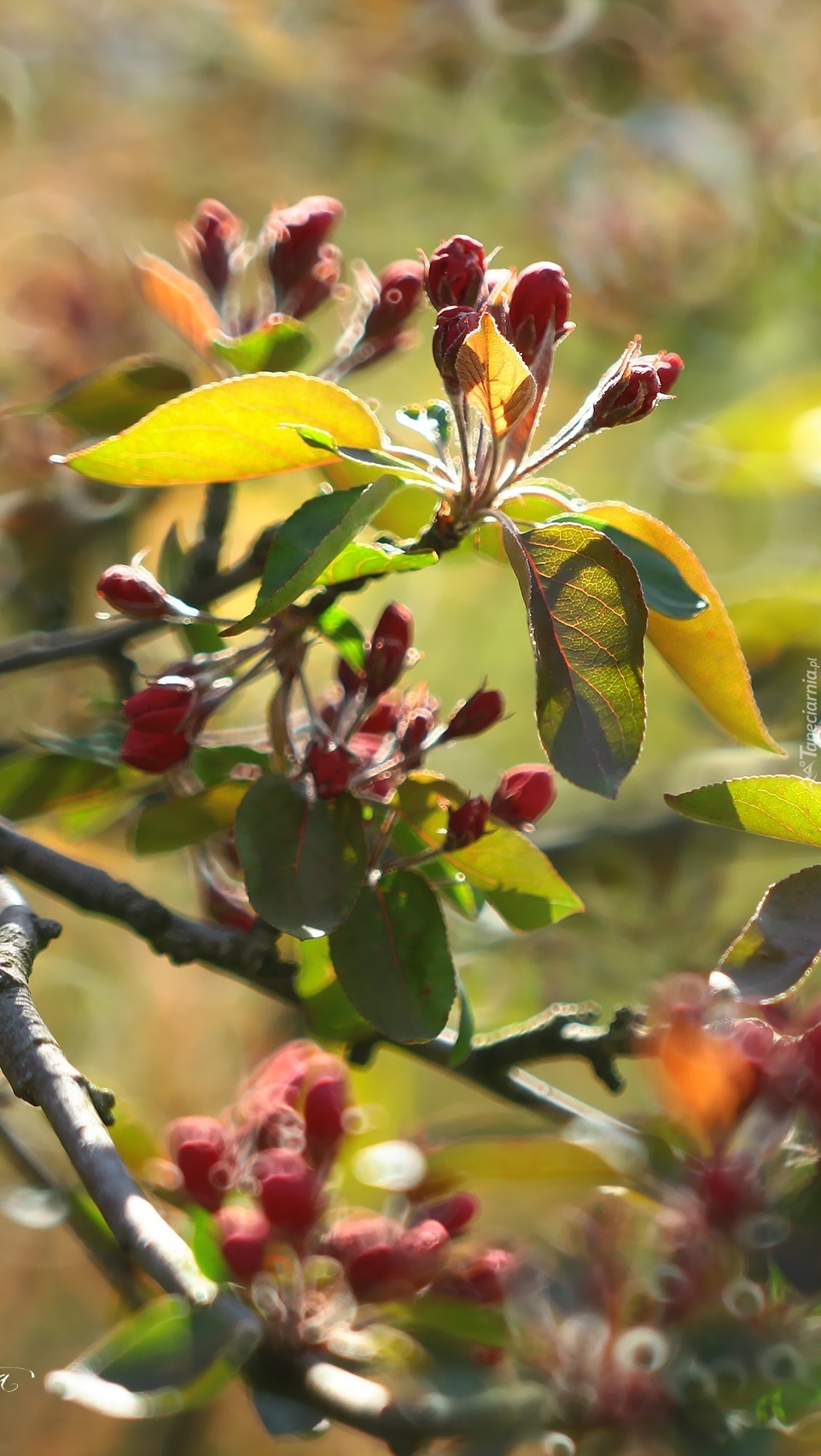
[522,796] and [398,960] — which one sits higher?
[522,796]

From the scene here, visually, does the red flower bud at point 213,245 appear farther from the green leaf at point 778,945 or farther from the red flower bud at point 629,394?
the green leaf at point 778,945

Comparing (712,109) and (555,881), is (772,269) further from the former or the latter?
(555,881)

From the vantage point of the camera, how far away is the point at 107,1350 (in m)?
0.61

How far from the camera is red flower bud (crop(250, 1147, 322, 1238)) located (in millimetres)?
1130

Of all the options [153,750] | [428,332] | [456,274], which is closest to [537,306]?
[456,274]

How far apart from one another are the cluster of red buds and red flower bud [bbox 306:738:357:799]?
1.37ft

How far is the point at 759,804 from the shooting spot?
33.0 inches

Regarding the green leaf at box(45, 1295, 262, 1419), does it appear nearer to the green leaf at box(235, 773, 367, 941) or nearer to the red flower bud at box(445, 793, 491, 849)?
the green leaf at box(235, 773, 367, 941)

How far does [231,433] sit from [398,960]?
386mm

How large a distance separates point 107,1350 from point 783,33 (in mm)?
4376

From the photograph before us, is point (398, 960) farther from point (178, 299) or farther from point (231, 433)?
point (178, 299)

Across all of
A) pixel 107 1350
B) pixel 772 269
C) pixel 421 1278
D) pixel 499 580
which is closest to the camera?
pixel 107 1350

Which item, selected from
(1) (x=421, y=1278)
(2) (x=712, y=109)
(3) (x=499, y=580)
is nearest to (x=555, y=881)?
(1) (x=421, y=1278)

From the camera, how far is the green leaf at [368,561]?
0.84 meters
